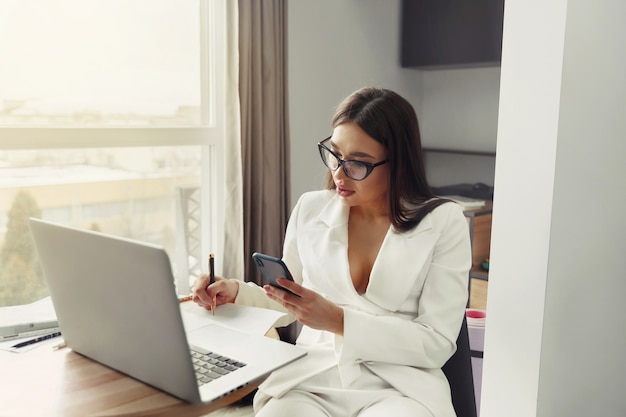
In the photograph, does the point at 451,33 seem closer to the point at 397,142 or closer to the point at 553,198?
the point at 553,198

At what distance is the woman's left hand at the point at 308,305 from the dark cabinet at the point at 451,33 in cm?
248

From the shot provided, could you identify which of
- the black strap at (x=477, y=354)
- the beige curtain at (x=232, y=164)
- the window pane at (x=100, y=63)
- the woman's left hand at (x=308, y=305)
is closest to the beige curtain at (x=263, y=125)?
the beige curtain at (x=232, y=164)

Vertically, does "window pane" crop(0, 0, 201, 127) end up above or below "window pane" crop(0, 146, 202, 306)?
above

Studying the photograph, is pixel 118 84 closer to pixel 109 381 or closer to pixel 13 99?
pixel 13 99

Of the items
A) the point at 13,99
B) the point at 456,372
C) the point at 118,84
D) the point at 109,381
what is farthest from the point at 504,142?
Answer: the point at 13,99

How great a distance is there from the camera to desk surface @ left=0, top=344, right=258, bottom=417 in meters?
0.96

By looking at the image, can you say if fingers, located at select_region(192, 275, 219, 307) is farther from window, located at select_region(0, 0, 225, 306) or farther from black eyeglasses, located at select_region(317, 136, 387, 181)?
window, located at select_region(0, 0, 225, 306)

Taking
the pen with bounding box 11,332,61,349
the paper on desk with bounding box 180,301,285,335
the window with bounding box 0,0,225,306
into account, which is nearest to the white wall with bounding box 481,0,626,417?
the paper on desk with bounding box 180,301,285,335

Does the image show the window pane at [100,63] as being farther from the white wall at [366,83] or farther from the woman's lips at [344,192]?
the woman's lips at [344,192]

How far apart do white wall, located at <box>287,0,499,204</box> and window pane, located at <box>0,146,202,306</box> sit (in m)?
0.70

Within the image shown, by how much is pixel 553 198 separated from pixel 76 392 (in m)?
1.34

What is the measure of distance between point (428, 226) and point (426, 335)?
269 mm

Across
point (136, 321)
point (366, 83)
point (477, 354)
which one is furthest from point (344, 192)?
point (366, 83)

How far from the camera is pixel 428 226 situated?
148 cm
